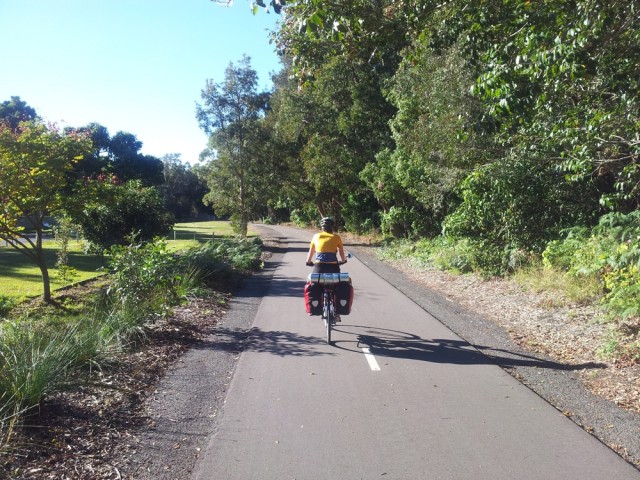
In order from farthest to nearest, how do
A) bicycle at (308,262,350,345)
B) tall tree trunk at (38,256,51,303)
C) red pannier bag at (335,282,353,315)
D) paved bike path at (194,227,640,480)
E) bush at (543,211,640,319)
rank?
tall tree trunk at (38,256,51,303), red pannier bag at (335,282,353,315), bicycle at (308,262,350,345), bush at (543,211,640,319), paved bike path at (194,227,640,480)

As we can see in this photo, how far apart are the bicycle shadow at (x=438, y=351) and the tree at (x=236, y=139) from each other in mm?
24665

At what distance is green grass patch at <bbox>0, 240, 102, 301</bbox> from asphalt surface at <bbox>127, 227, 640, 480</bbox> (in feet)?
19.2

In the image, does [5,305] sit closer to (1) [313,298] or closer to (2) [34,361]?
(1) [313,298]

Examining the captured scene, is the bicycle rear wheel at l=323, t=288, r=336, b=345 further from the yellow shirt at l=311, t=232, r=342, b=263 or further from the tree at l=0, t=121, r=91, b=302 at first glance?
the tree at l=0, t=121, r=91, b=302

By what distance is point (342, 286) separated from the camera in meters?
8.94

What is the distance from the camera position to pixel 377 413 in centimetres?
541

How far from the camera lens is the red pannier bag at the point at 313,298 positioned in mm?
8930

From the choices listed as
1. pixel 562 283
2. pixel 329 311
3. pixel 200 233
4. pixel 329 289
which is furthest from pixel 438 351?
pixel 200 233

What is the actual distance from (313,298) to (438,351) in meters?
2.21

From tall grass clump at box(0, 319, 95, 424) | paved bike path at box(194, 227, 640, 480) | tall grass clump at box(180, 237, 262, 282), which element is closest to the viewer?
paved bike path at box(194, 227, 640, 480)

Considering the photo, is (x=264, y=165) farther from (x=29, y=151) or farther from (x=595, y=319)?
(x=595, y=319)

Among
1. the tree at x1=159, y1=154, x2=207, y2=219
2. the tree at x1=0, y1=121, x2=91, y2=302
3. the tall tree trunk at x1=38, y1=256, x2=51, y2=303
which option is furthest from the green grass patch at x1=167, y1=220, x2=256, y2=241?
the tree at x1=159, y1=154, x2=207, y2=219

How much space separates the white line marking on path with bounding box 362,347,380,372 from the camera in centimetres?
705

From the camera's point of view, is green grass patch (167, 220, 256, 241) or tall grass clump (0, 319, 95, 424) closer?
tall grass clump (0, 319, 95, 424)
